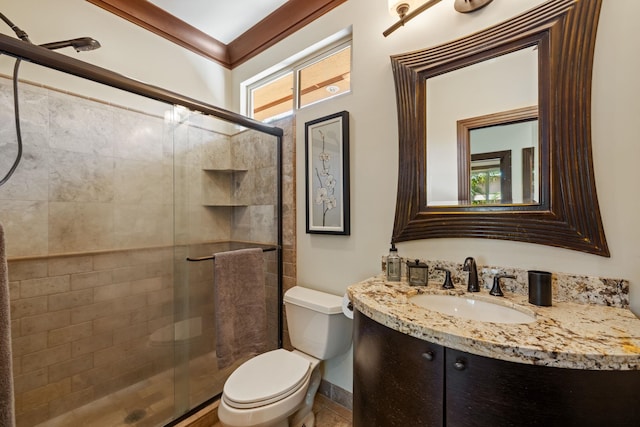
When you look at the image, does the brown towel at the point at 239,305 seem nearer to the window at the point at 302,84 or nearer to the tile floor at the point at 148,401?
the tile floor at the point at 148,401

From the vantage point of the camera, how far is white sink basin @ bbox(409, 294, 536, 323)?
970 millimetres

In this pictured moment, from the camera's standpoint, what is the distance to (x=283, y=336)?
201cm

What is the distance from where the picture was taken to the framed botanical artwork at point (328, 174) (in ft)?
5.31

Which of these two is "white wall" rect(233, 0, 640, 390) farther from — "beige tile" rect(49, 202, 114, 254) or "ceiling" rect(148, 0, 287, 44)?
"beige tile" rect(49, 202, 114, 254)

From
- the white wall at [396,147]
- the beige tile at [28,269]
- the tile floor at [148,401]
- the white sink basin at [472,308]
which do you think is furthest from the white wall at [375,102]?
the beige tile at [28,269]

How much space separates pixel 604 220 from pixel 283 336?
73.8 inches

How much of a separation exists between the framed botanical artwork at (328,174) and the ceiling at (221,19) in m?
0.77

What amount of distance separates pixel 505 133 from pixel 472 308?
741mm

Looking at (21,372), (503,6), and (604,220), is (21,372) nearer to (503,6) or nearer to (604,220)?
(604,220)

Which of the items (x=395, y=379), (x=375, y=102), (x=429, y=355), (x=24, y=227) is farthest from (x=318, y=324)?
(x=24, y=227)

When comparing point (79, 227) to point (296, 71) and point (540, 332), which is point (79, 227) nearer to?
point (296, 71)

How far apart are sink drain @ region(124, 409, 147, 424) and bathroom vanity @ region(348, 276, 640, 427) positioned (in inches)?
55.1

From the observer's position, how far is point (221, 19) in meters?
2.03

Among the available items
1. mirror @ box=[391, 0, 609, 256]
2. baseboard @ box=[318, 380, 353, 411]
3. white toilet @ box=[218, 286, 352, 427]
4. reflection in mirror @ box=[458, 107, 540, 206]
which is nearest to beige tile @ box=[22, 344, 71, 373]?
white toilet @ box=[218, 286, 352, 427]
